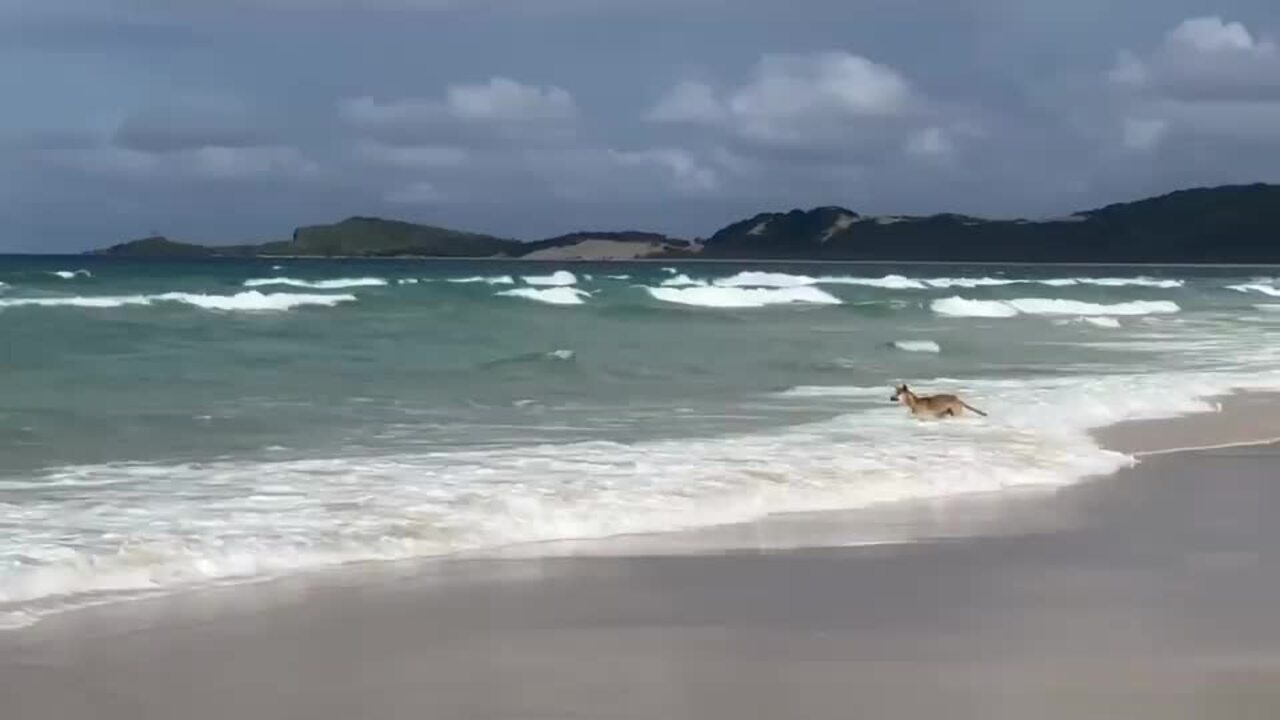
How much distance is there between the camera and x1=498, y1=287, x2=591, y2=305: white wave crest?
146 ft

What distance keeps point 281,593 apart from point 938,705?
255 cm

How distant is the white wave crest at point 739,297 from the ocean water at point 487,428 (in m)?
15.4

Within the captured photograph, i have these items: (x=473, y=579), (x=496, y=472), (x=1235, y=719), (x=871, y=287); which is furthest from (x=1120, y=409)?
(x=871, y=287)

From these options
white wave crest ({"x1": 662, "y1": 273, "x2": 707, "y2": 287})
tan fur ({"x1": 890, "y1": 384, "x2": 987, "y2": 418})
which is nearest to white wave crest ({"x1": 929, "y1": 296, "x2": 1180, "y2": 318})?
white wave crest ({"x1": 662, "y1": 273, "x2": 707, "y2": 287})

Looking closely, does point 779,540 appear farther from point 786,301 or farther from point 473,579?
point 786,301

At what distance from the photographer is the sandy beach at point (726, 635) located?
4570 millimetres

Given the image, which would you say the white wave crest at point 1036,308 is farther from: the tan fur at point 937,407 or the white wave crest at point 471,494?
the white wave crest at point 471,494

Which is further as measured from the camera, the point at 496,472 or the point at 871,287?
the point at 871,287

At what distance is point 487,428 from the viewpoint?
11891 mm

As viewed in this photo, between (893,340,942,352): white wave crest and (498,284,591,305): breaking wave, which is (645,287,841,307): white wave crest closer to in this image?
(498,284,591,305): breaking wave

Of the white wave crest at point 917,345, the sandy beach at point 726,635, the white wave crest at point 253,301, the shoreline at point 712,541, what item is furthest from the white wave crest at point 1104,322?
the sandy beach at point 726,635

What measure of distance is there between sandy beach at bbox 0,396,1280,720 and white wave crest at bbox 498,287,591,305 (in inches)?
1437

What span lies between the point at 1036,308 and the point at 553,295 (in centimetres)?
1306

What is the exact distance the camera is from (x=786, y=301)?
4753 centimetres
